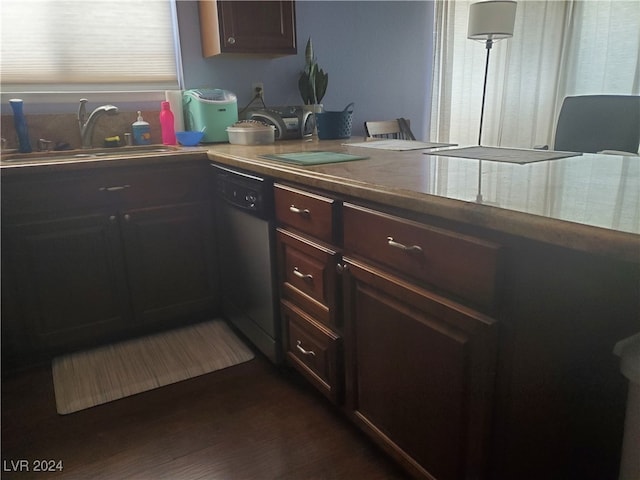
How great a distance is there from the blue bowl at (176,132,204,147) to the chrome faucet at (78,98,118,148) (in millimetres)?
310

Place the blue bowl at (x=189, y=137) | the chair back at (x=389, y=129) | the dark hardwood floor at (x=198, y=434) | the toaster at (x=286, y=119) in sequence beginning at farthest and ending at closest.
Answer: the chair back at (x=389, y=129)
the toaster at (x=286, y=119)
the blue bowl at (x=189, y=137)
the dark hardwood floor at (x=198, y=434)

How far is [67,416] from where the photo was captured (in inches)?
63.7

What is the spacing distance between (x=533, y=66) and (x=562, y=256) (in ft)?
10.1

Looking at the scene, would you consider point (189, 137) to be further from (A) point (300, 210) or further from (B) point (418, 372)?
(B) point (418, 372)

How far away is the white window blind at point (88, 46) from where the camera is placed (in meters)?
2.15

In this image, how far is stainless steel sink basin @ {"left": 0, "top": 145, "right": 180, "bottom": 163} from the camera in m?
2.01

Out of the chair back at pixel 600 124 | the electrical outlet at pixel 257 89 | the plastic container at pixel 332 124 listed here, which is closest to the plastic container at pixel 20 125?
the electrical outlet at pixel 257 89

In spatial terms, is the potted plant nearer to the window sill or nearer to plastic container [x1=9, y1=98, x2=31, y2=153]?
the window sill

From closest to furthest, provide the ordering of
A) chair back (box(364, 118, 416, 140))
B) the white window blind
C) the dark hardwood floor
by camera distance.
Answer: the dark hardwood floor < the white window blind < chair back (box(364, 118, 416, 140))

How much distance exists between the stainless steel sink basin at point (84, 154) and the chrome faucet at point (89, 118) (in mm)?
61

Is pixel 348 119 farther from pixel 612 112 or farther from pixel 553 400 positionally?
pixel 553 400

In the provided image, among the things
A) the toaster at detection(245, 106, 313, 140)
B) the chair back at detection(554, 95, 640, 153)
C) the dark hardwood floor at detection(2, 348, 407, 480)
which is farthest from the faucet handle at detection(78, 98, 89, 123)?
the chair back at detection(554, 95, 640, 153)

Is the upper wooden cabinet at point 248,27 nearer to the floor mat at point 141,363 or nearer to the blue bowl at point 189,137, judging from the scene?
the blue bowl at point 189,137

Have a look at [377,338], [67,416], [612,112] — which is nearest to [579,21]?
[612,112]
